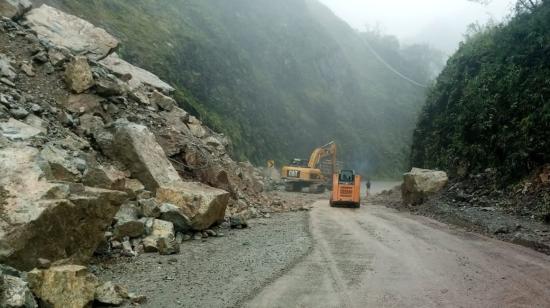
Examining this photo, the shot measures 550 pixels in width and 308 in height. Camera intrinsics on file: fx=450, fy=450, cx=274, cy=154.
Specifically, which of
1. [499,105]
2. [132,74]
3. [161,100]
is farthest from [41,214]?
[499,105]

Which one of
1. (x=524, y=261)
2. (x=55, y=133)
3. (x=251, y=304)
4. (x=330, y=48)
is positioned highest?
(x=330, y=48)

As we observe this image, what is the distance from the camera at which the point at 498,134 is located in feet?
57.6

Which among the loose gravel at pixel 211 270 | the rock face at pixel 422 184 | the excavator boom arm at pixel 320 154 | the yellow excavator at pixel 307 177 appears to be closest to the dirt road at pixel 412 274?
the loose gravel at pixel 211 270

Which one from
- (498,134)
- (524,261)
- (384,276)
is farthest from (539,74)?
(384,276)

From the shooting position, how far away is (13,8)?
1323 cm

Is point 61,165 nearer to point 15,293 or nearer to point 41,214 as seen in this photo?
point 41,214

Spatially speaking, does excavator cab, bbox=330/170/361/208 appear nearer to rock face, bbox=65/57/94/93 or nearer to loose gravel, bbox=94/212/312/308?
loose gravel, bbox=94/212/312/308

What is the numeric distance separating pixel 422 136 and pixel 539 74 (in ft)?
36.3

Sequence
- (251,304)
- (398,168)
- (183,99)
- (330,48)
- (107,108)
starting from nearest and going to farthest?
(251,304)
(107,108)
(183,99)
(398,168)
(330,48)

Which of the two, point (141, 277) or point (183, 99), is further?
point (183, 99)

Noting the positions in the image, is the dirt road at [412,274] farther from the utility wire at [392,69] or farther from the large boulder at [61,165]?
the utility wire at [392,69]

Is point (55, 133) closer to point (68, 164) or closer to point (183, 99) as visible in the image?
point (68, 164)

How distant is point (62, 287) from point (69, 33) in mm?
12263

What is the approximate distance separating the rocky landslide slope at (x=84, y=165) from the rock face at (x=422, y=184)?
7.18 meters
